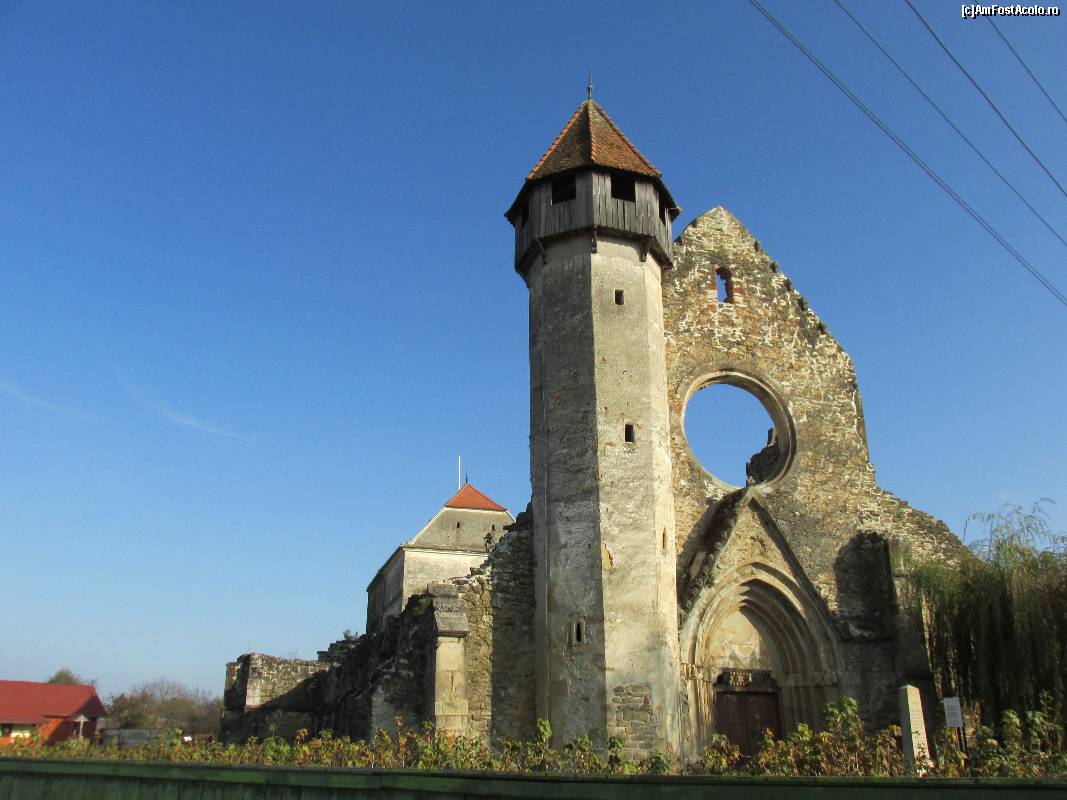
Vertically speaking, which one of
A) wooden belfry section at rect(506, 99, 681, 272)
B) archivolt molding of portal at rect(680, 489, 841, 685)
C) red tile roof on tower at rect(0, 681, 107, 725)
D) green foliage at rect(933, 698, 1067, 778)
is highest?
wooden belfry section at rect(506, 99, 681, 272)

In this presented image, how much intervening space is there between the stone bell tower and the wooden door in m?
2.14

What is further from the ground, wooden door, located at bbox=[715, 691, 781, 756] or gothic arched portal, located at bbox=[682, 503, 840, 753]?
gothic arched portal, located at bbox=[682, 503, 840, 753]

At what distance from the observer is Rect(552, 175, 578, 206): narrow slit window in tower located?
58.4ft

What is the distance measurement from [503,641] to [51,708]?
132ft

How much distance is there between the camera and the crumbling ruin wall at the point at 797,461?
16938 millimetres

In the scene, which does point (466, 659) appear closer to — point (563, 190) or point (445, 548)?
point (563, 190)

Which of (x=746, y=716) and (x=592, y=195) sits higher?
(x=592, y=195)

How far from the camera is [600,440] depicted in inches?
608

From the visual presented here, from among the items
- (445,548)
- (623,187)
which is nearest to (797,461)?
(623,187)

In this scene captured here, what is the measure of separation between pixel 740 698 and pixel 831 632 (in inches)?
80.4

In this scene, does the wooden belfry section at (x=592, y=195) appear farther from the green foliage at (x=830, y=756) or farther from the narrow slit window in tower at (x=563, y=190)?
the green foliage at (x=830, y=756)

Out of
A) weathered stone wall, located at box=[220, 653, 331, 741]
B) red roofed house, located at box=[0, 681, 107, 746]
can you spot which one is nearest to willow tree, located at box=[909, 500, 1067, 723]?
weathered stone wall, located at box=[220, 653, 331, 741]

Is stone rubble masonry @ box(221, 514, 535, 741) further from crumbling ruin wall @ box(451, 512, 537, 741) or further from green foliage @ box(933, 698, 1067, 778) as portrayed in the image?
green foliage @ box(933, 698, 1067, 778)

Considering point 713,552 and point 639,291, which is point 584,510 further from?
point 639,291
